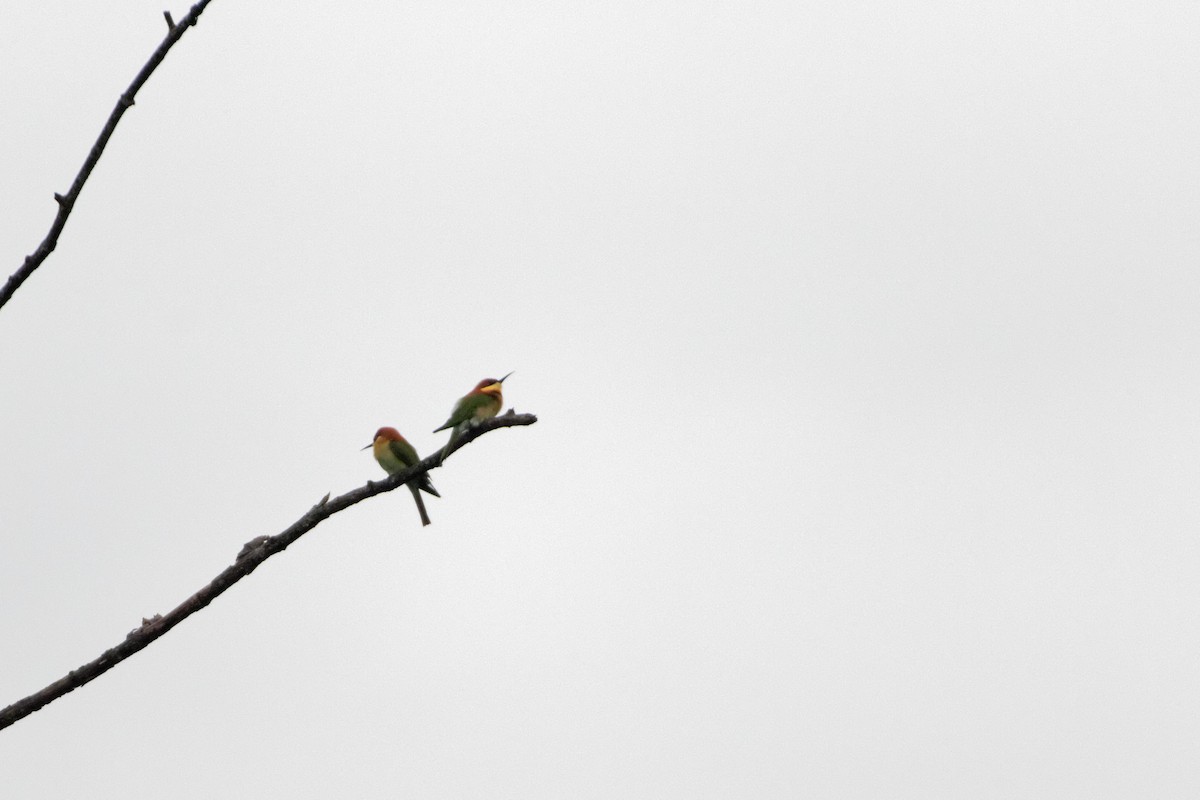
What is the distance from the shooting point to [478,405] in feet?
37.1

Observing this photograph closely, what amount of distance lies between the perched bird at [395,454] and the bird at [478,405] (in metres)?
1.19

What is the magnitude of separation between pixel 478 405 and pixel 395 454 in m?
1.81

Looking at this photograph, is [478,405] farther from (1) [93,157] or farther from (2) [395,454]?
(1) [93,157]

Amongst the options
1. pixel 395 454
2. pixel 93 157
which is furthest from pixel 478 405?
pixel 93 157

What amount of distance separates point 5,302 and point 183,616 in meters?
1.99

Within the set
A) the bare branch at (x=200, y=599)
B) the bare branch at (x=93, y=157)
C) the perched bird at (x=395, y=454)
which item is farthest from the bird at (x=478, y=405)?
the bare branch at (x=93, y=157)

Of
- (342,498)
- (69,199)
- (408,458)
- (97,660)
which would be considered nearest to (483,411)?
(408,458)

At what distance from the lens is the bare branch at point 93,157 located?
4.25 metres

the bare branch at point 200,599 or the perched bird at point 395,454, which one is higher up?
the perched bird at point 395,454

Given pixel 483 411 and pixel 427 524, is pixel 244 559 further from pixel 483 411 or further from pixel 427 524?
pixel 427 524

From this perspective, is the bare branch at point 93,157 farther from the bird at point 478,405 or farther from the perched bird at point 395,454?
the perched bird at point 395,454

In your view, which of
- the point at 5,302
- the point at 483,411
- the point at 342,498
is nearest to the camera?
the point at 5,302

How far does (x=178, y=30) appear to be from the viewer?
4324 millimetres

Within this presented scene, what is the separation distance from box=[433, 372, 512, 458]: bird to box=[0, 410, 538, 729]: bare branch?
169 inches
